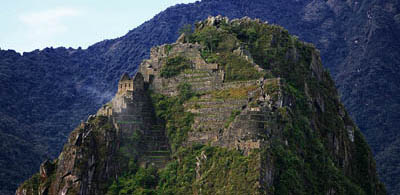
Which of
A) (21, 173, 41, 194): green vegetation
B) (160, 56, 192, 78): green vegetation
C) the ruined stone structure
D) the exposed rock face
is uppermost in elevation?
(160, 56, 192, 78): green vegetation

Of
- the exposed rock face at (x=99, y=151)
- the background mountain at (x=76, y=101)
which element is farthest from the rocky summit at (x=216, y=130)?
the background mountain at (x=76, y=101)

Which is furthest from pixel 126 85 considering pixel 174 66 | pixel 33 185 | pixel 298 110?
pixel 298 110

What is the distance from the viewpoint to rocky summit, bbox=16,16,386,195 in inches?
4168

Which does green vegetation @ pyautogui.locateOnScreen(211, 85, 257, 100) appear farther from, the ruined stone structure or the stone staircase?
the ruined stone structure

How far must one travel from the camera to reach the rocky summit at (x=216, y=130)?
10588 centimetres

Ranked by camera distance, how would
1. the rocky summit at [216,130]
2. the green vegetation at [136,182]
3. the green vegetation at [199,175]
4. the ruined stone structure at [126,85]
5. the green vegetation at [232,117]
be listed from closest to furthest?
the green vegetation at [199,175] → the rocky summit at [216,130] → the green vegetation at [232,117] → the green vegetation at [136,182] → the ruined stone structure at [126,85]

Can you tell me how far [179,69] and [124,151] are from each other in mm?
11970

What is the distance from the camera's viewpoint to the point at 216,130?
361 feet

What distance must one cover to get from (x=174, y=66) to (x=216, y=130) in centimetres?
1349

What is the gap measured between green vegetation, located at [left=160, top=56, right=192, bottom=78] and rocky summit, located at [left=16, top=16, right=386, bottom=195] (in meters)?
0.13

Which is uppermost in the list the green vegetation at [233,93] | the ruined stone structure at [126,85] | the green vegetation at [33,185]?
the ruined stone structure at [126,85]

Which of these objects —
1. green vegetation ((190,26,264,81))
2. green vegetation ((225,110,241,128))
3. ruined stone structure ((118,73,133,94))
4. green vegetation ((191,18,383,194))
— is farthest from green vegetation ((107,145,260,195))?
green vegetation ((190,26,264,81))

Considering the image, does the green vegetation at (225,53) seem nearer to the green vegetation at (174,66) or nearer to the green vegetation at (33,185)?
the green vegetation at (174,66)

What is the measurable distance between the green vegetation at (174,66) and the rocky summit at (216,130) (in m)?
0.13
